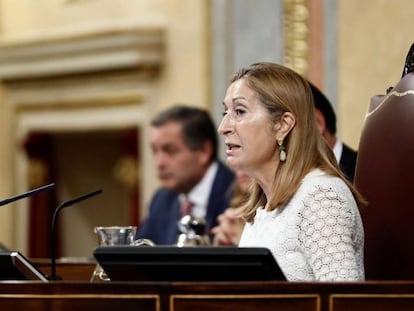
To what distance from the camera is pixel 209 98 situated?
7273mm

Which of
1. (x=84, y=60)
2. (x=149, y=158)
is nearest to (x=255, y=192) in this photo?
(x=149, y=158)

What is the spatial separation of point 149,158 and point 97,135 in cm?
152

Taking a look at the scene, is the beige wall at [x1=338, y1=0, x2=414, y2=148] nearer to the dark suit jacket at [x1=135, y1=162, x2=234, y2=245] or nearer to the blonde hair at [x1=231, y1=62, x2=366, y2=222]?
the dark suit jacket at [x1=135, y1=162, x2=234, y2=245]

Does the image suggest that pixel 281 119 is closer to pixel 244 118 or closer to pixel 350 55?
pixel 244 118

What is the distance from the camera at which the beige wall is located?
5559 mm

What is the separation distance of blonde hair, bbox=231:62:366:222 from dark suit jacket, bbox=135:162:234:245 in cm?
253

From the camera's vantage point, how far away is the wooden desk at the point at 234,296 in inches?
103

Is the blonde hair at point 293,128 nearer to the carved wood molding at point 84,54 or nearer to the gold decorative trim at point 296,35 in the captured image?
the gold decorative trim at point 296,35

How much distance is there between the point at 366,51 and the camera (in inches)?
227

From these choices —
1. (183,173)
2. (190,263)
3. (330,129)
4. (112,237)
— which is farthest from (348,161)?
(183,173)

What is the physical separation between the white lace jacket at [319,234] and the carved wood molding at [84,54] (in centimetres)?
453

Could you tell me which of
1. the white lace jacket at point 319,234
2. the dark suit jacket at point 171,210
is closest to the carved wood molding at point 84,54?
the dark suit jacket at point 171,210

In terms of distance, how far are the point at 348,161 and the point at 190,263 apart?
183 centimetres

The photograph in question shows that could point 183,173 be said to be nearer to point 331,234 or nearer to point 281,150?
point 281,150
